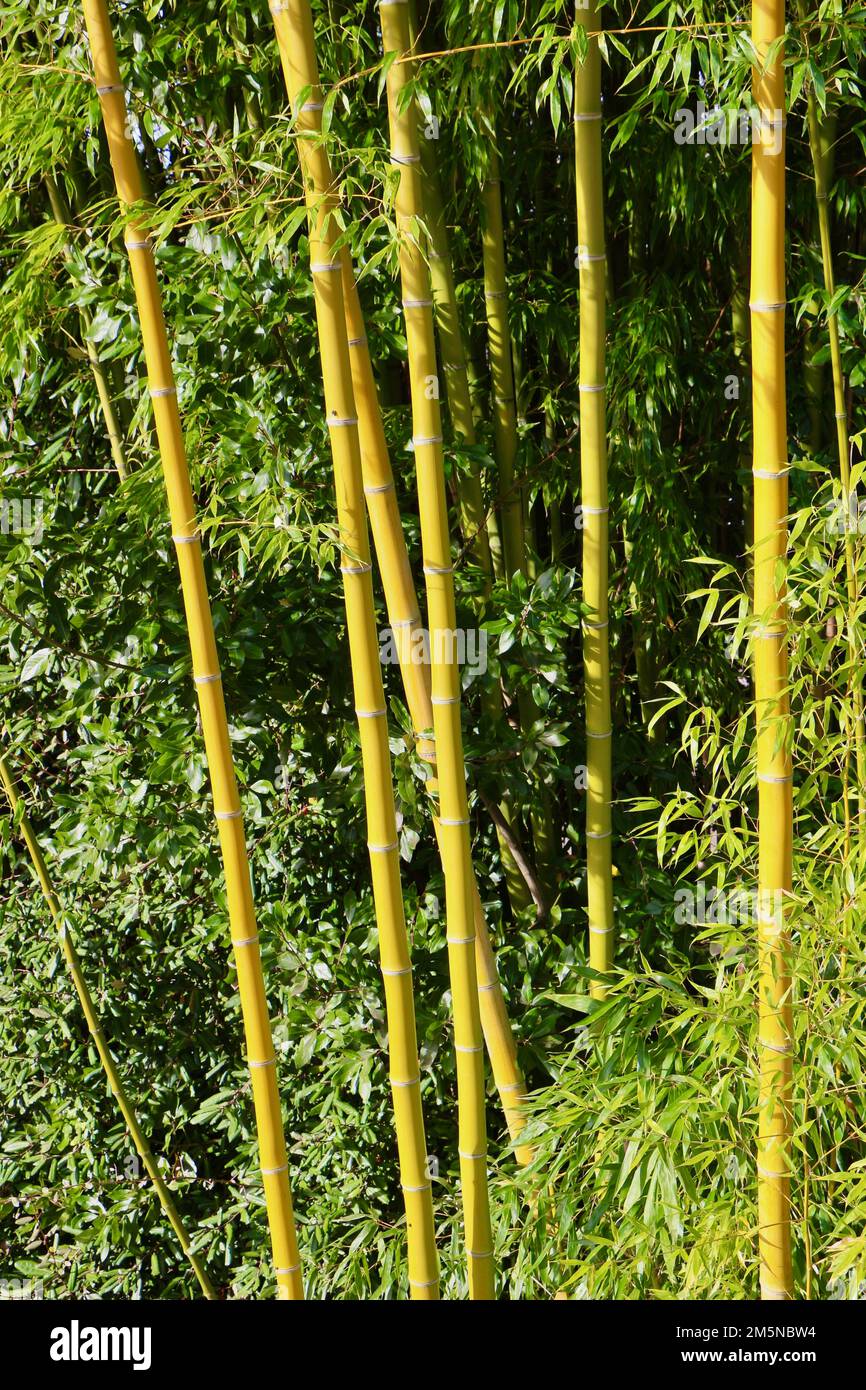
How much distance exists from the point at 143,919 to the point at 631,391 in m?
1.79

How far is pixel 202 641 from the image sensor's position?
179 cm

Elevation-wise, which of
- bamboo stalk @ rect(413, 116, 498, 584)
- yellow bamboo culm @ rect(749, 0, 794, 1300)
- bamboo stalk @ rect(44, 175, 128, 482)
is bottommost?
yellow bamboo culm @ rect(749, 0, 794, 1300)

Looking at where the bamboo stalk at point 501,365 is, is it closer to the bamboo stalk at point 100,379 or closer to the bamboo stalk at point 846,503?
the bamboo stalk at point 846,503

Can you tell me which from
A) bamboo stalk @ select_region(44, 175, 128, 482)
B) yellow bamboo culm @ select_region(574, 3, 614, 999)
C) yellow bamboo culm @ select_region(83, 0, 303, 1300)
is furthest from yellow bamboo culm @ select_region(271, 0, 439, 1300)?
bamboo stalk @ select_region(44, 175, 128, 482)

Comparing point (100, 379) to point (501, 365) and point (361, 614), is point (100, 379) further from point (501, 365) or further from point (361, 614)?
point (361, 614)

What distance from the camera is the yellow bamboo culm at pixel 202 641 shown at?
1.66 m

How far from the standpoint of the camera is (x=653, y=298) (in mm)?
2535

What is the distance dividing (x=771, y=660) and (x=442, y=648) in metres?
0.48

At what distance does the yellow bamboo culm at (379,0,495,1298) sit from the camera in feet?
5.41

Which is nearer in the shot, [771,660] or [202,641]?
[771,660]

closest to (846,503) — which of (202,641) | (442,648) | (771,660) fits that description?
(771,660)

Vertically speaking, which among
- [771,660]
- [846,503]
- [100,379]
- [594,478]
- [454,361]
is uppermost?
[100,379]

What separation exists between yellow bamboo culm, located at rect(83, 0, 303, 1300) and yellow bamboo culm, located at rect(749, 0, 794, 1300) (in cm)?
78

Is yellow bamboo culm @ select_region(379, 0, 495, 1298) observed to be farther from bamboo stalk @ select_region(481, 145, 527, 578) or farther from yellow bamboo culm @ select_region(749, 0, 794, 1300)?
bamboo stalk @ select_region(481, 145, 527, 578)
